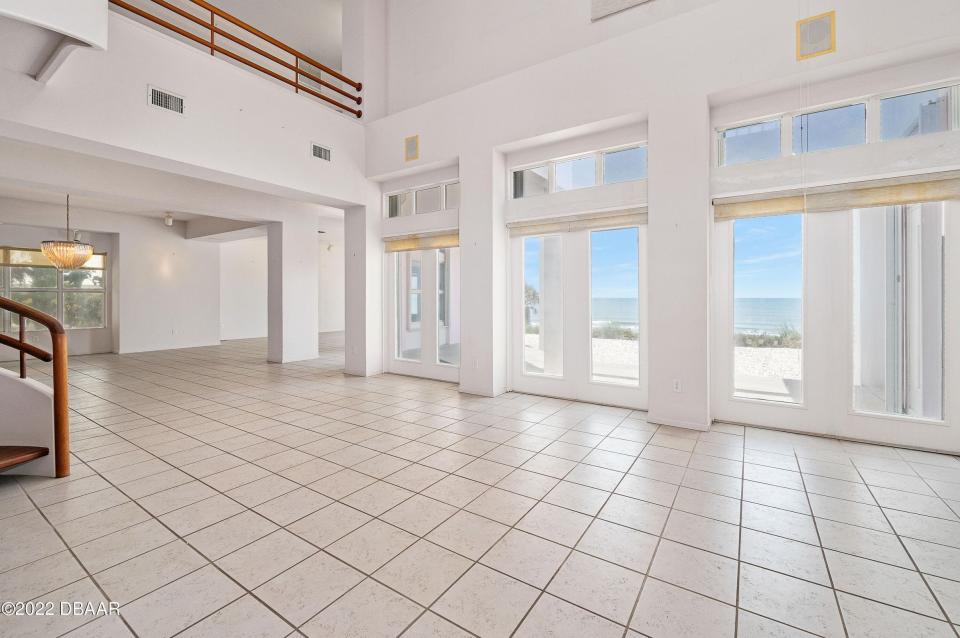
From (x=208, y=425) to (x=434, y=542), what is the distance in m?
3.35

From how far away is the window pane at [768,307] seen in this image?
4051 millimetres

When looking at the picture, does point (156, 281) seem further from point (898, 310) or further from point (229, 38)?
point (898, 310)

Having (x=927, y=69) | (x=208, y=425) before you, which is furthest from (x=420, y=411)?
(x=927, y=69)

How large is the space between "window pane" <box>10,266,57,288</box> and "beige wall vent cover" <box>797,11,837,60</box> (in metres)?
13.6

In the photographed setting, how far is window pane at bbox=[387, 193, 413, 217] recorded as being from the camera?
6.92 metres

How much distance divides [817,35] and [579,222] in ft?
8.55

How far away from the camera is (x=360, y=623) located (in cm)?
169

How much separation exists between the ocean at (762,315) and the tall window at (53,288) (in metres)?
12.3

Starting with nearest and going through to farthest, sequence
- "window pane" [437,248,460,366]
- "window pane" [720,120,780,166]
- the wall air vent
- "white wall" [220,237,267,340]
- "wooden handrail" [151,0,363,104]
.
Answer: "window pane" [720,120,780,166] → "wooden handrail" [151,0,363,104] → the wall air vent → "window pane" [437,248,460,366] → "white wall" [220,237,267,340]

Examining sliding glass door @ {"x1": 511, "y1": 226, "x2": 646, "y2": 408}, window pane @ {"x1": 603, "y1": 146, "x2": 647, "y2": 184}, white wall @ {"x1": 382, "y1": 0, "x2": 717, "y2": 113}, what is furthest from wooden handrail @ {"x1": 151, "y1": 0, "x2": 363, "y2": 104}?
window pane @ {"x1": 603, "y1": 146, "x2": 647, "y2": 184}

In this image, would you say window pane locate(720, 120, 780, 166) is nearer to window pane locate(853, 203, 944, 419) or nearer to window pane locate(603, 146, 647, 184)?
window pane locate(603, 146, 647, 184)

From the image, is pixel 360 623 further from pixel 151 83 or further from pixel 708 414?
pixel 151 83

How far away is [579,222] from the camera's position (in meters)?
5.12

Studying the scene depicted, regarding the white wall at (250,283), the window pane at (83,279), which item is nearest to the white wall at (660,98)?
the white wall at (250,283)
